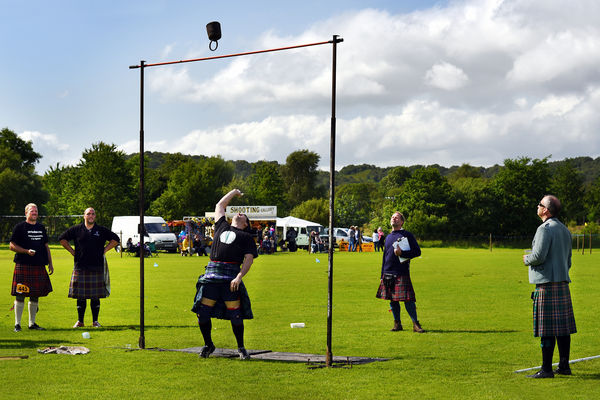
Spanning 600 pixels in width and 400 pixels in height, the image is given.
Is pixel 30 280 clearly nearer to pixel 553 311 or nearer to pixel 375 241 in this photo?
pixel 553 311

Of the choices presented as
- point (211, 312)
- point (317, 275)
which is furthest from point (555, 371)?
point (317, 275)

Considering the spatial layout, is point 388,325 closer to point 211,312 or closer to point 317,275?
point 211,312

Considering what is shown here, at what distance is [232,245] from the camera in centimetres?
819

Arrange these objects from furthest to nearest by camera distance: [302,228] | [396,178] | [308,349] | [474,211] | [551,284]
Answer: [396,178] < [474,211] < [302,228] < [308,349] < [551,284]

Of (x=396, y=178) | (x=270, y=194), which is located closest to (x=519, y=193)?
(x=270, y=194)

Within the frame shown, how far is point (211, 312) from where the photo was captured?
8.29 meters

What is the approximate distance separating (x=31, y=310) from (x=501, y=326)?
739 cm

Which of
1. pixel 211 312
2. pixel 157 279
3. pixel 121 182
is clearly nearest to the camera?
pixel 211 312

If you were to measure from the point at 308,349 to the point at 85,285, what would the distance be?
394 cm

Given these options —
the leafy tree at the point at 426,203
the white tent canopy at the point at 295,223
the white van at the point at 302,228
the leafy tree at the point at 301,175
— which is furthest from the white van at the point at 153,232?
the leafy tree at the point at 301,175

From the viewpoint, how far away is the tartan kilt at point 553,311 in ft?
23.7

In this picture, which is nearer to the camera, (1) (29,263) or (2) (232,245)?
(2) (232,245)

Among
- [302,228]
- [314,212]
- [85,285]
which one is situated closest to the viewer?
[85,285]

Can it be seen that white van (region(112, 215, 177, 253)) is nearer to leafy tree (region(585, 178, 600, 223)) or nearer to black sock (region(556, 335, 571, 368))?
black sock (region(556, 335, 571, 368))
